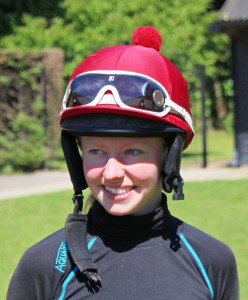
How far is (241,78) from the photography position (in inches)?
634

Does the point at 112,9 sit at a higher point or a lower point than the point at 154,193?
higher

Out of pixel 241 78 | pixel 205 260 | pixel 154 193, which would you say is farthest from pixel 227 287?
pixel 241 78

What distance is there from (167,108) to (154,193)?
0.28 meters

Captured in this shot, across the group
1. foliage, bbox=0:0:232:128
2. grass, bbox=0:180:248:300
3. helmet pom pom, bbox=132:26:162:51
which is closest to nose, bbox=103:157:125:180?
helmet pom pom, bbox=132:26:162:51

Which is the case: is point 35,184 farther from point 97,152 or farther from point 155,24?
point 97,152

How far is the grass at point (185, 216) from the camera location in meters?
7.99

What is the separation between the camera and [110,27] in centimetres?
1930

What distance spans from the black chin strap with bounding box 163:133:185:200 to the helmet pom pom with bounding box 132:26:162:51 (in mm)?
319

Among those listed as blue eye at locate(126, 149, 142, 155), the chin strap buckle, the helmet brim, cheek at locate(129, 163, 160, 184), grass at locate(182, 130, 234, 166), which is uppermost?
the helmet brim

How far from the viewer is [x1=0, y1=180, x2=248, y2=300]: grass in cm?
799

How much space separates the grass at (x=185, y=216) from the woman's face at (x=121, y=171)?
4.10m

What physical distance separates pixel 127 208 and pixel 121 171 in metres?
0.12

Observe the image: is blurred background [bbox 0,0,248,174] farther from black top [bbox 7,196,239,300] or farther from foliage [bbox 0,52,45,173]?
black top [bbox 7,196,239,300]

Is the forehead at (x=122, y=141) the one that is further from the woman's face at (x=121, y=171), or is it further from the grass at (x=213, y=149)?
the grass at (x=213, y=149)
